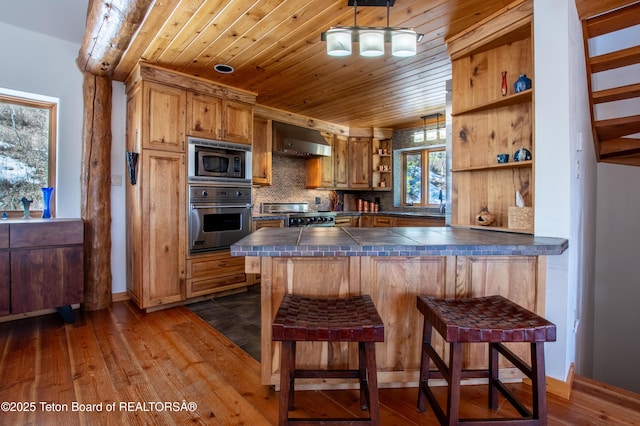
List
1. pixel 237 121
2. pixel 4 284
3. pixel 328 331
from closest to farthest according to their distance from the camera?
pixel 328 331 < pixel 4 284 < pixel 237 121

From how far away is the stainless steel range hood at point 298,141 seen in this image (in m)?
4.33

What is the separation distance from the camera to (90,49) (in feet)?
8.56

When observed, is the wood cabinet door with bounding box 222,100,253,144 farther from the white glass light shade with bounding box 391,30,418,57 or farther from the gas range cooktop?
the white glass light shade with bounding box 391,30,418,57

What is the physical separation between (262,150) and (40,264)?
260 cm

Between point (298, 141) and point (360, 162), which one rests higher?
point (298, 141)

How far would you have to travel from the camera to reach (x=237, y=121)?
11.7 feet

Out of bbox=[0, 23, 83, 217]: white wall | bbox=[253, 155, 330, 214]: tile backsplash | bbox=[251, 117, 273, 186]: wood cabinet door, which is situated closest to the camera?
bbox=[0, 23, 83, 217]: white wall

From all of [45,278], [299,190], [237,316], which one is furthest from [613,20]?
[45,278]

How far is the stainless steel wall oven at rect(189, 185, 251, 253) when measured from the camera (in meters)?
3.26

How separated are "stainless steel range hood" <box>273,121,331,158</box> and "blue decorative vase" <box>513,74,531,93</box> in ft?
9.36

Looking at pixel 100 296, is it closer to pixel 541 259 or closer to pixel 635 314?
pixel 541 259

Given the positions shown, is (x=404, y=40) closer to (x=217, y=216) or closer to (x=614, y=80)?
(x=614, y=80)

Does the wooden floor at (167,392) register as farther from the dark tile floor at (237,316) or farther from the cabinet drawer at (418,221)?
the cabinet drawer at (418,221)

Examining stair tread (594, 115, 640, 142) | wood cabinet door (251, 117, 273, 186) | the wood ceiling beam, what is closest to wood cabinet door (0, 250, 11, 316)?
the wood ceiling beam
